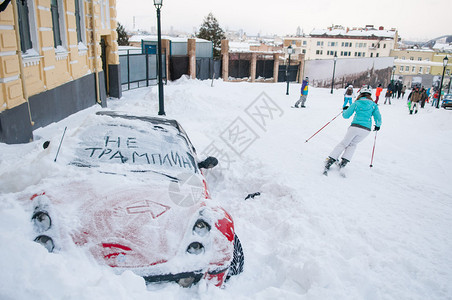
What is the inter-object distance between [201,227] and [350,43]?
80.2 meters

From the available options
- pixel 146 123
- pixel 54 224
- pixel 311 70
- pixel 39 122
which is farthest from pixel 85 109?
pixel 311 70

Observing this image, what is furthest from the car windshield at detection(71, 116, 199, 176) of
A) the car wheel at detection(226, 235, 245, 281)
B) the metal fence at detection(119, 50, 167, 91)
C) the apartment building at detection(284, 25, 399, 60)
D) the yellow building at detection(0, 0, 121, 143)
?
the apartment building at detection(284, 25, 399, 60)

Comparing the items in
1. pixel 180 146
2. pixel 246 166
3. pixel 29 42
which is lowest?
pixel 246 166

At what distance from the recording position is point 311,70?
1490 inches

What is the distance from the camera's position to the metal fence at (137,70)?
1783 centimetres

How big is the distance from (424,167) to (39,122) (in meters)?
8.92

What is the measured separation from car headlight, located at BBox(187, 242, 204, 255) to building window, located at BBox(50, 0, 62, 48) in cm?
862

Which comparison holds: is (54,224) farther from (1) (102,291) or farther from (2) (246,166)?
(2) (246,166)

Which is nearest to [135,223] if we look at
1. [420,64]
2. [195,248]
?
[195,248]

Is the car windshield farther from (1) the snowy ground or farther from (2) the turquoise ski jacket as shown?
(2) the turquoise ski jacket

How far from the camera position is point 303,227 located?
4469 mm

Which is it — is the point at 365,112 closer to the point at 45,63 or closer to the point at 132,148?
the point at 132,148

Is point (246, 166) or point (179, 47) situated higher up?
point (179, 47)

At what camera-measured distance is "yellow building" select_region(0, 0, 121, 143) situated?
253 inches
